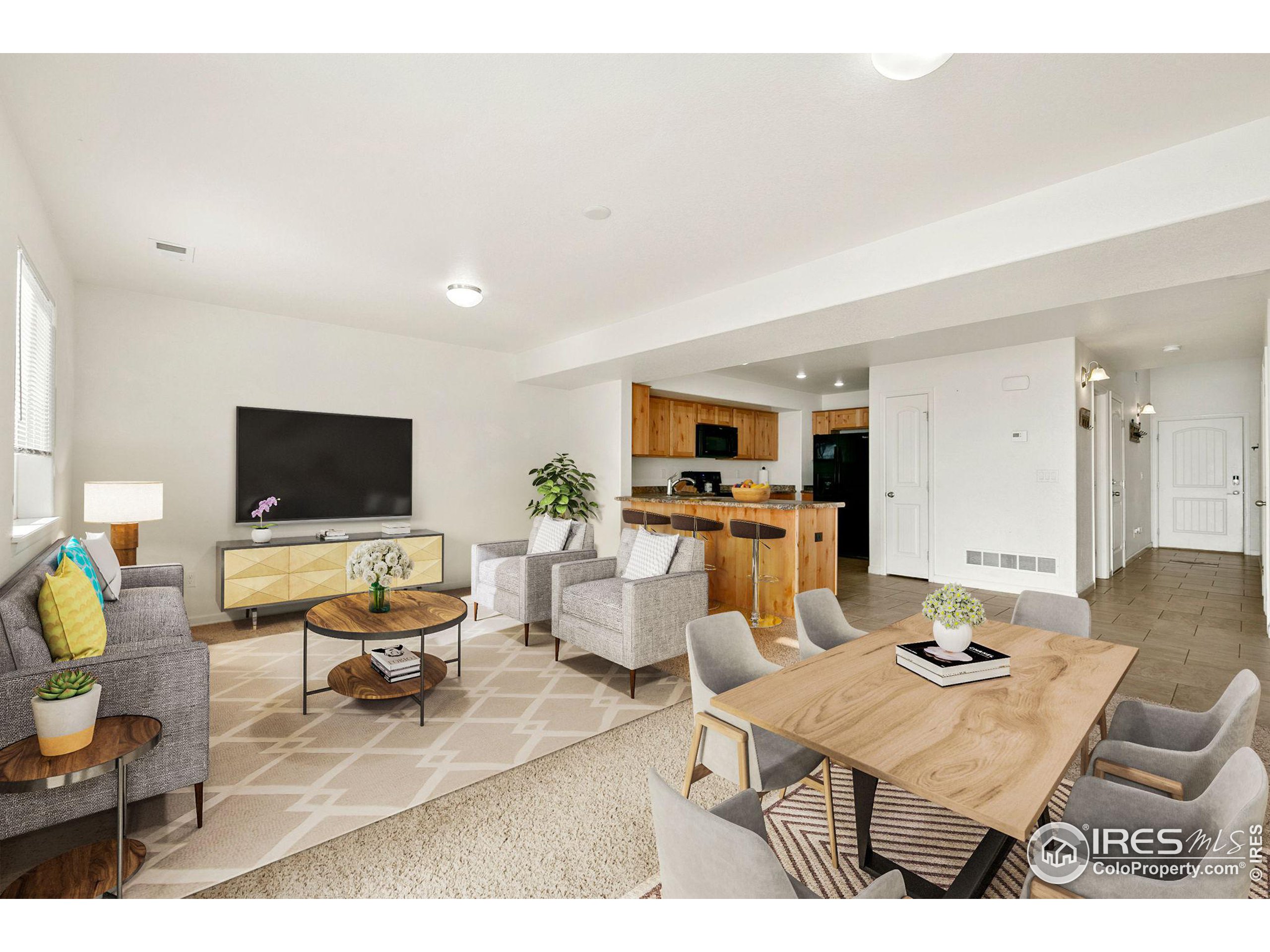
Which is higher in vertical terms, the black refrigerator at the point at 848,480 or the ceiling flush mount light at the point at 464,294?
the ceiling flush mount light at the point at 464,294

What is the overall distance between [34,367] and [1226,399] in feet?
40.0

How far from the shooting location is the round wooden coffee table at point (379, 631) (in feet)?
9.41

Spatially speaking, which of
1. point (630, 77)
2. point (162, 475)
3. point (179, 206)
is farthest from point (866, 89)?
point (162, 475)

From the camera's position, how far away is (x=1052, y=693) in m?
1.68

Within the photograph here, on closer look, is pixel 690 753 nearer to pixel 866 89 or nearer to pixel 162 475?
pixel 866 89

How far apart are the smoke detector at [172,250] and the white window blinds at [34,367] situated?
601 millimetres

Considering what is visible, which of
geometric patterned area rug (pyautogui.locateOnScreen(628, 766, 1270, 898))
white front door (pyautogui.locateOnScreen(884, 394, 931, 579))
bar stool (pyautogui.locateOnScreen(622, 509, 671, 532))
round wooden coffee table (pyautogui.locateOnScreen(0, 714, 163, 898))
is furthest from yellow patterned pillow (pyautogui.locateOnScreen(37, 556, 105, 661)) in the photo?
white front door (pyautogui.locateOnScreen(884, 394, 931, 579))

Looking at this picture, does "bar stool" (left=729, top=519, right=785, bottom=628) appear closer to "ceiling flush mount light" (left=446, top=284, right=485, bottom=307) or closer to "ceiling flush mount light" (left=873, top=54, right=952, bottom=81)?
"ceiling flush mount light" (left=446, top=284, right=485, bottom=307)

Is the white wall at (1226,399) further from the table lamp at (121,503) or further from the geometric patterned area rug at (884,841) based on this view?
the table lamp at (121,503)

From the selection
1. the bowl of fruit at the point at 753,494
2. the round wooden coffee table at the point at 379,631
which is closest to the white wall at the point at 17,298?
the round wooden coffee table at the point at 379,631

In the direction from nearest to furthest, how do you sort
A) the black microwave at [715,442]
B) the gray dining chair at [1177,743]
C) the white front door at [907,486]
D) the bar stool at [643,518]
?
the gray dining chair at [1177,743] < the bar stool at [643,518] < the white front door at [907,486] < the black microwave at [715,442]
